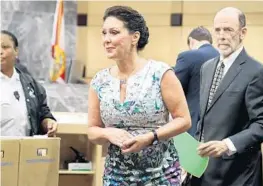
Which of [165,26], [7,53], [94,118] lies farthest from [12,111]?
[165,26]

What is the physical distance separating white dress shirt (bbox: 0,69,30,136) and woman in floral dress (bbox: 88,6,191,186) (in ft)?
3.01

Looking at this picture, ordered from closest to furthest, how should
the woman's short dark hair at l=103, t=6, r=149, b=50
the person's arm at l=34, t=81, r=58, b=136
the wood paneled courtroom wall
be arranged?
1. the woman's short dark hair at l=103, t=6, r=149, b=50
2. the person's arm at l=34, t=81, r=58, b=136
3. the wood paneled courtroom wall

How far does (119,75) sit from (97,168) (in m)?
1.49

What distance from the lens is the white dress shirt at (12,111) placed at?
106 inches

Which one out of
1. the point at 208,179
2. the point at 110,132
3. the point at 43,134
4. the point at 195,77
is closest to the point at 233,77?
the point at 208,179

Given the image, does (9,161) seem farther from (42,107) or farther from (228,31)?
(228,31)

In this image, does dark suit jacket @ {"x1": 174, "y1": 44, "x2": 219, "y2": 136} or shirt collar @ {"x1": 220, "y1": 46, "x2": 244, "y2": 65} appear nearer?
shirt collar @ {"x1": 220, "y1": 46, "x2": 244, "y2": 65}

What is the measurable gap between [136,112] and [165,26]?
21.4 ft

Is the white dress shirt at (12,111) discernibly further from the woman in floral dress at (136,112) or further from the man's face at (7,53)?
the woman in floral dress at (136,112)

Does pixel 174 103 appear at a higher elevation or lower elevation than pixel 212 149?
higher

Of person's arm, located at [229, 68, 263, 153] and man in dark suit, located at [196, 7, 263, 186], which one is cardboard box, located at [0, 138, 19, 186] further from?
person's arm, located at [229, 68, 263, 153]

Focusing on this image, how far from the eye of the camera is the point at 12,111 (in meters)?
2.71

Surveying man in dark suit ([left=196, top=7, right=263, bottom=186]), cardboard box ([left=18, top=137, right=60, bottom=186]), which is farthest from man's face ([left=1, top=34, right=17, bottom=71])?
man in dark suit ([left=196, top=7, right=263, bottom=186])

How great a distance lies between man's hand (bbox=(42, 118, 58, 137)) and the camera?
2.67 metres
